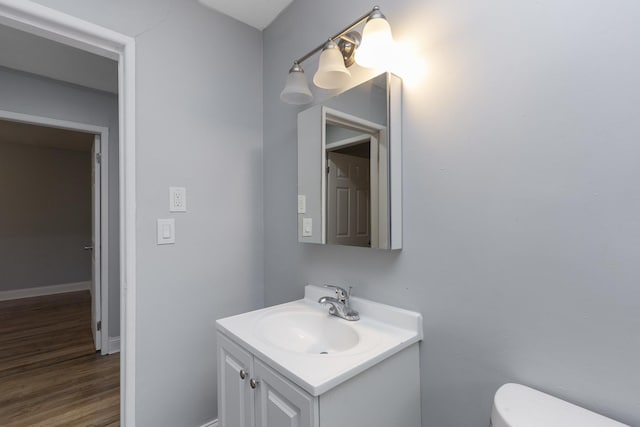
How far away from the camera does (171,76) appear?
1.45 meters

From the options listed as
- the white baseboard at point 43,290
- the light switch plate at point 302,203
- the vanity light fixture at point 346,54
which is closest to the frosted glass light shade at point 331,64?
the vanity light fixture at point 346,54

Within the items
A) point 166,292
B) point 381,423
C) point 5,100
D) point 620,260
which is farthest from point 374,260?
point 5,100

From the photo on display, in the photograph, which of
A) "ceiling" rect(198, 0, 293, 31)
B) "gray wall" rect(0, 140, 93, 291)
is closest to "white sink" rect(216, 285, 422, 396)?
"ceiling" rect(198, 0, 293, 31)

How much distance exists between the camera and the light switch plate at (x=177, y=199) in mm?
1447

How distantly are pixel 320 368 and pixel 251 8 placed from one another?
1826 millimetres

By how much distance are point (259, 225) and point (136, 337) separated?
0.83 meters

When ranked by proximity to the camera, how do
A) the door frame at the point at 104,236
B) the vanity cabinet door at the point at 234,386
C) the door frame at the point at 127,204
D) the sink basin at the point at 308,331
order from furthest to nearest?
the door frame at the point at 104,236 < the door frame at the point at 127,204 < the sink basin at the point at 308,331 < the vanity cabinet door at the point at 234,386

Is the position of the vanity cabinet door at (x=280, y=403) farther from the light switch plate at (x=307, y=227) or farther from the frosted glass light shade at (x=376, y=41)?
the frosted glass light shade at (x=376, y=41)

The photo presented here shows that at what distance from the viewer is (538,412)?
665 millimetres

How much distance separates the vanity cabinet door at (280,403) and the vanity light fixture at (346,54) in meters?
1.11

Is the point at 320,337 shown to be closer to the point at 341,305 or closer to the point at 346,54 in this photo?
the point at 341,305

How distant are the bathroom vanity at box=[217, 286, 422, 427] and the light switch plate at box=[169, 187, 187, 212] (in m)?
0.65

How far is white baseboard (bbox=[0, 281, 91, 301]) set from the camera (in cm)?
414

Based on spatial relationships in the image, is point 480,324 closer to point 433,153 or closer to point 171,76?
point 433,153
